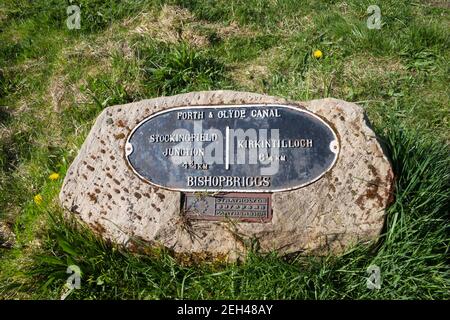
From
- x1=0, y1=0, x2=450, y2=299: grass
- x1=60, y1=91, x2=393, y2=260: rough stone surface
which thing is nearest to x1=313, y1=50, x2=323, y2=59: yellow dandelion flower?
x1=0, y1=0, x2=450, y2=299: grass

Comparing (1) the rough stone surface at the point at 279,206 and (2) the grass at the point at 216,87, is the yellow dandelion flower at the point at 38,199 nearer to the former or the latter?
(2) the grass at the point at 216,87

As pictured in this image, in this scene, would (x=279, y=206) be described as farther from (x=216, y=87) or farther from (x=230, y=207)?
(x=216, y=87)

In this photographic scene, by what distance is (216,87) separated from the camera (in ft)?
15.7

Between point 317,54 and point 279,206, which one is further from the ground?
point 317,54

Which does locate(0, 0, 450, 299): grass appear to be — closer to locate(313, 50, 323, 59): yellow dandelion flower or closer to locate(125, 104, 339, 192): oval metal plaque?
locate(313, 50, 323, 59): yellow dandelion flower

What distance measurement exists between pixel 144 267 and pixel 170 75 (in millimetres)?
2219

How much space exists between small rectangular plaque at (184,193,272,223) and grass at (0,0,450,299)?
277 millimetres

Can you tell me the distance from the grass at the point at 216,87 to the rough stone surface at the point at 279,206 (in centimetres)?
10

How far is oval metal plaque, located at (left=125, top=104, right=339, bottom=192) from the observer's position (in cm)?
323

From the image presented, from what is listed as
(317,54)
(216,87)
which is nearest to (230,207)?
(216,87)

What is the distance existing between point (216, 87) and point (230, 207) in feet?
6.10

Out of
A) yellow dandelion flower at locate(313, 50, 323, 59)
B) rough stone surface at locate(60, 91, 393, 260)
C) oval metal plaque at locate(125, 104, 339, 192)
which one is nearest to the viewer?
rough stone surface at locate(60, 91, 393, 260)

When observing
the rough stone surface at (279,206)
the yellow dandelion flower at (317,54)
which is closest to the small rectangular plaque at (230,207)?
the rough stone surface at (279,206)

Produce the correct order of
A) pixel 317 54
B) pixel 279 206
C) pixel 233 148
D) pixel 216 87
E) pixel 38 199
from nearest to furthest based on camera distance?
pixel 279 206, pixel 233 148, pixel 38 199, pixel 216 87, pixel 317 54
